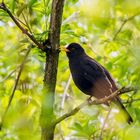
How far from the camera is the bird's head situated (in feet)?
16.7

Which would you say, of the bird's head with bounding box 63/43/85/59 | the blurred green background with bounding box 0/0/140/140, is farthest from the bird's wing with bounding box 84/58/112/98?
the bird's head with bounding box 63/43/85/59

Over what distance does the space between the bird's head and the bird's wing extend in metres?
0.33

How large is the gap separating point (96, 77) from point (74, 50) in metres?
0.69

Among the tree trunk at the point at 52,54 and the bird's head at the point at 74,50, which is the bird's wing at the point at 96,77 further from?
the tree trunk at the point at 52,54

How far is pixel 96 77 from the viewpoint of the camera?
4.63 metres

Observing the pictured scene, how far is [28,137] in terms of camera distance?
2.12 meters

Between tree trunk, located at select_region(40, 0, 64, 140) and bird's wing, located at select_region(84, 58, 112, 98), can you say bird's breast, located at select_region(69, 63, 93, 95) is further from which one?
tree trunk, located at select_region(40, 0, 64, 140)

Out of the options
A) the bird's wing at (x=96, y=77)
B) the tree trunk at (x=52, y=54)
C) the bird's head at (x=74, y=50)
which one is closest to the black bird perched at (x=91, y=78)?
the bird's wing at (x=96, y=77)

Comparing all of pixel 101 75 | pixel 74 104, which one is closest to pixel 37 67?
pixel 74 104

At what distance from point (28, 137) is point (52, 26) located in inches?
41.2

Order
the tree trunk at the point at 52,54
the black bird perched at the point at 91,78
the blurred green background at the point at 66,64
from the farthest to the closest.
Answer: the black bird perched at the point at 91,78 < the tree trunk at the point at 52,54 < the blurred green background at the point at 66,64

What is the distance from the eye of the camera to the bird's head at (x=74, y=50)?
5086 mm

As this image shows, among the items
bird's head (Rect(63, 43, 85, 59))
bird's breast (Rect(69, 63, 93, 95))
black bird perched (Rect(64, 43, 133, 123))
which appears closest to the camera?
black bird perched (Rect(64, 43, 133, 123))

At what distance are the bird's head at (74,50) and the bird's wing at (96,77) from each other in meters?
0.33
